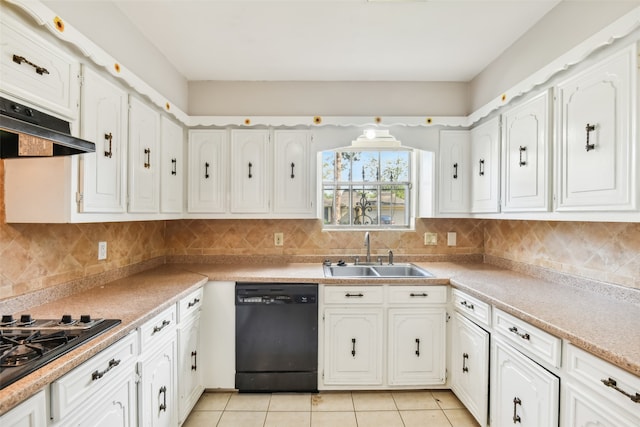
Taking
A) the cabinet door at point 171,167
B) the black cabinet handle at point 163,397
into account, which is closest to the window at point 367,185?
the cabinet door at point 171,167

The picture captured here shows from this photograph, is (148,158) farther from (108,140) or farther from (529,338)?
(529,338)

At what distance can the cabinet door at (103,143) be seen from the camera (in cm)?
154

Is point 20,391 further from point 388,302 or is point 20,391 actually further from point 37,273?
point 388,302

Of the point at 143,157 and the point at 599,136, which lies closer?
the point at 599,136

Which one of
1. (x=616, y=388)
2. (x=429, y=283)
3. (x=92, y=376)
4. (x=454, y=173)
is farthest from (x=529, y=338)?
(x=92, y=376)

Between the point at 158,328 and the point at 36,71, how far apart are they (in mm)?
1263

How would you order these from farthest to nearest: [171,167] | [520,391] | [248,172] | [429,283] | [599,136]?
[248,172] < [171,167] < [429,283] < [520,391] < [599,136]

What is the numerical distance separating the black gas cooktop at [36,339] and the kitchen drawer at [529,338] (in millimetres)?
1853

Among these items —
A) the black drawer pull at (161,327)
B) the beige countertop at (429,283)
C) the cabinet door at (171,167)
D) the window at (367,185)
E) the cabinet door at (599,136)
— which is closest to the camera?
the beige countertop at (429,283)

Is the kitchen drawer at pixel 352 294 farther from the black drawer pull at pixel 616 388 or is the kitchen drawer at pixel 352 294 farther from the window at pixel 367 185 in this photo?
the black drawer pull at pixel 616 388

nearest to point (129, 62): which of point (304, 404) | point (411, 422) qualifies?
point (304, 404)

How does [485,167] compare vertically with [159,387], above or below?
above

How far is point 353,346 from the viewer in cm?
240

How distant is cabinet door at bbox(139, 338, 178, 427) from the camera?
1557 millimetres
